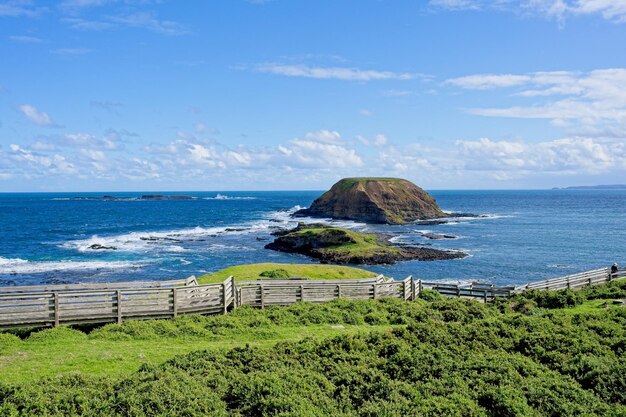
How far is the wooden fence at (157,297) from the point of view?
17656mm

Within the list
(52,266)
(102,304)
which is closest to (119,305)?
(102,304)

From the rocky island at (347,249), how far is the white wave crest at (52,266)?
23.3 m

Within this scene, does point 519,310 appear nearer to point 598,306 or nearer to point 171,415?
point 598,306

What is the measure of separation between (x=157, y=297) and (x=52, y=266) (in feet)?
163

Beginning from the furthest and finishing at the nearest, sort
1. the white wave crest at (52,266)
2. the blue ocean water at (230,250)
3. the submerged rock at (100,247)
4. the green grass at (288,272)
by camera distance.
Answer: the submerged rock at (100,247)
the white wave crest at (52,266)
the blue ocean water at (230,250)
the green grass at (288,272)

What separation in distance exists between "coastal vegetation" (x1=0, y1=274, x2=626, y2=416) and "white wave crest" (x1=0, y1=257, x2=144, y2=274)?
154 feet

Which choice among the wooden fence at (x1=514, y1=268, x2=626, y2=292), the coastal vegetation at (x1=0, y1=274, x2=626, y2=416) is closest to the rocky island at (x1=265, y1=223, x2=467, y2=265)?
the wooden fence at (x1=514, y1=268, x2=626, y2=292)

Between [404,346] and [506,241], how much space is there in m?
79.7

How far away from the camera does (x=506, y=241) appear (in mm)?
87438

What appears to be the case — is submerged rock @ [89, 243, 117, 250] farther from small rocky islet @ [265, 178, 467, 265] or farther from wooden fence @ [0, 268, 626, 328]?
wooden fence @ [0, 268, 626, 328]

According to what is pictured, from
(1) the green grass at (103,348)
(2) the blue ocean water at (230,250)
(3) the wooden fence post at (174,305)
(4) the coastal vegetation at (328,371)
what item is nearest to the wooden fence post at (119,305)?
(4) the coastal vegetation at (328,371)

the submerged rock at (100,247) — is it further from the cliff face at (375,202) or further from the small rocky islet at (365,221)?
the cliff face at (375,202)

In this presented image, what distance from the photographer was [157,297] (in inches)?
777

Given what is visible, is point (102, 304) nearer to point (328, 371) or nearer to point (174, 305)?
point (174, 305)
